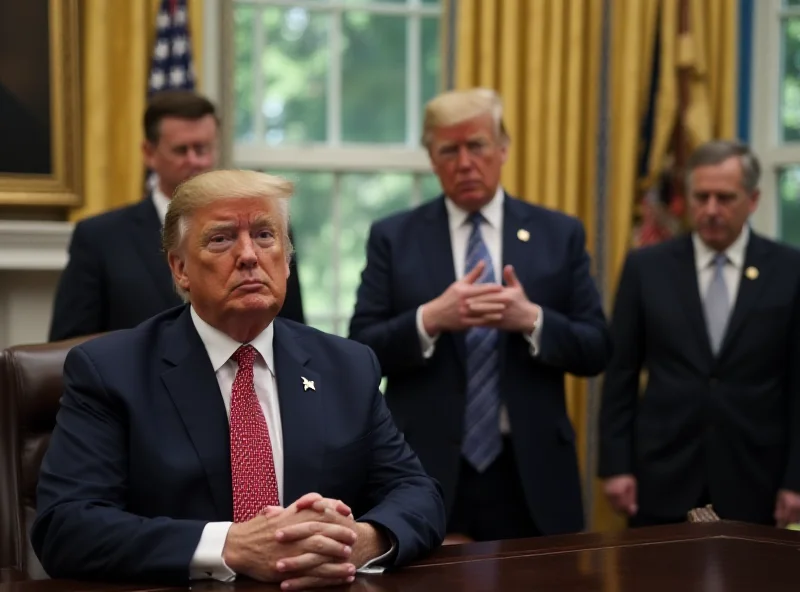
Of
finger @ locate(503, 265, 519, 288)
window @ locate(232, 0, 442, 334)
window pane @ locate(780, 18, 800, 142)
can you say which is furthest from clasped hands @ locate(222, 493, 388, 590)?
window pane @ locate(780, 18, 800, 142)

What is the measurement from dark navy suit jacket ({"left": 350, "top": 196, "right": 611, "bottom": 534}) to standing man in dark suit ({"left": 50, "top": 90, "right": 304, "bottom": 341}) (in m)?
0.32

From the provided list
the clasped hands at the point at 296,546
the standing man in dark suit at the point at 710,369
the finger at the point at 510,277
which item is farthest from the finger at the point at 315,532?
the standing man in dark suit at the point at 710,369

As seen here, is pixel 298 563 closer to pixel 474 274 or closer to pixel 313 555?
pixel 313 555

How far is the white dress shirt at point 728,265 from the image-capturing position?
395 centimetres

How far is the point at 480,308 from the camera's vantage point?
3.25 m

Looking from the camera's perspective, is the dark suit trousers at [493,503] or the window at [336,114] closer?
the dark suit trousers at [493,503]

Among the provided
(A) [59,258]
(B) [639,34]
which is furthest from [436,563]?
(B) [639,34]

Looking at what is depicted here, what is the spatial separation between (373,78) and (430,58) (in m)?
0.28

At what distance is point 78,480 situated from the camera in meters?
2.13

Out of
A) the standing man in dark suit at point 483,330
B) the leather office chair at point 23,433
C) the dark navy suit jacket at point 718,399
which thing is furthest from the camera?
the dark navy suit jacket at point 718,399

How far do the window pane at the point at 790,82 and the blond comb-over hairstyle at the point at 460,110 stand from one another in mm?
2495

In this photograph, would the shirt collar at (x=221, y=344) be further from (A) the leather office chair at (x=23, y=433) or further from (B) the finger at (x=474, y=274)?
(B) the finger at (x=474, y=274)

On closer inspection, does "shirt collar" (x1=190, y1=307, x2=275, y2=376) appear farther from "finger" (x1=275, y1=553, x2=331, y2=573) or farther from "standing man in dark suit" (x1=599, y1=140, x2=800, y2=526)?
"standing man in dark suit" (x1=599, y1=140, x2=800, y2=526)

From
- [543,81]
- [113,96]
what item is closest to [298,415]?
[113,96]
